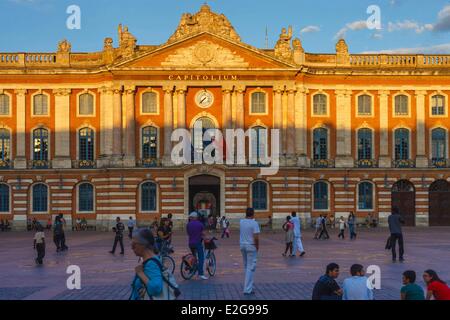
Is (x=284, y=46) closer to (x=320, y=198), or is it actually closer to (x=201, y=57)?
(x=201, y=57)

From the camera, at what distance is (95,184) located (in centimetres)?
6162

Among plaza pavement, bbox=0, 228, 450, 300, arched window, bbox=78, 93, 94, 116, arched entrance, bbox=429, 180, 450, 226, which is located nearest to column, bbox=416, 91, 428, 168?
arched entrance, bbox=429, 180, 450, 226

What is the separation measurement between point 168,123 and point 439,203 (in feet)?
81.7

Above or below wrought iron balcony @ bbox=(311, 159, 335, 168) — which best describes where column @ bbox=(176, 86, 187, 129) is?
above

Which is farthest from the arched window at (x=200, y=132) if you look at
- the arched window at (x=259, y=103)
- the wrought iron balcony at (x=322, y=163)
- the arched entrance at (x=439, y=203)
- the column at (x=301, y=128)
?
the arched entrance at (x=439, y=203)

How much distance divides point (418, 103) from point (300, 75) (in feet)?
36.1

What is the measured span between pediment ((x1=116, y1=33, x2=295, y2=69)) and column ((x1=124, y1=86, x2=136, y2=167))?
236 centimetres

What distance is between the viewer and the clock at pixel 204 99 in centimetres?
6100

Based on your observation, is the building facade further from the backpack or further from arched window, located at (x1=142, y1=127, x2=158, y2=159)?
the backpack

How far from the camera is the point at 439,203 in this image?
210 ft

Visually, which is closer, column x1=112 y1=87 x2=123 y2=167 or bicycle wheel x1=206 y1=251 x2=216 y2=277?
bicycle wheel x1=206 y1=251 x2=216 y2=277

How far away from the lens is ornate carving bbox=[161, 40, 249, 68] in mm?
59844
